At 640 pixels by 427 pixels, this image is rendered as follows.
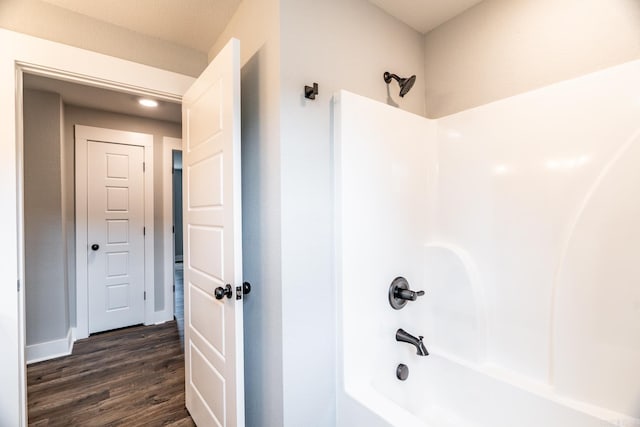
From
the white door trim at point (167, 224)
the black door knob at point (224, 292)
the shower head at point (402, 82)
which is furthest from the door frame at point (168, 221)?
the shower head at point (402, 82)

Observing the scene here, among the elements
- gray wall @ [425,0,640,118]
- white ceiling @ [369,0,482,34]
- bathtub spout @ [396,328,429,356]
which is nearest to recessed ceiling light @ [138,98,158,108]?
white ceiling @ [369,0,482,34]

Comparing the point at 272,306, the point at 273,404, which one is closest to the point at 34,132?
the point at 272,306

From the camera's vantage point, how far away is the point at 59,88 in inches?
102

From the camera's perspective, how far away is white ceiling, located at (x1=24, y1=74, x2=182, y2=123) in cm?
250

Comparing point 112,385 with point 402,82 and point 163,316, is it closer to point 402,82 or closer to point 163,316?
point 163,316

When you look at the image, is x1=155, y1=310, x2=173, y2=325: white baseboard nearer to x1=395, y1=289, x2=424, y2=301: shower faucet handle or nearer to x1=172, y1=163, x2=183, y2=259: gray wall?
x1=172, y1=163, x2=183, y2=259: gray wall

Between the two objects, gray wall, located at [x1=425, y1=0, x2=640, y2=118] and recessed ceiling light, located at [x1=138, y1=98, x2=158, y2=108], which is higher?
recessed ceiling light, located at [x1=138, y1=98, x2=158, y2=108]

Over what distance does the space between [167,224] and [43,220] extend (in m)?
1.14

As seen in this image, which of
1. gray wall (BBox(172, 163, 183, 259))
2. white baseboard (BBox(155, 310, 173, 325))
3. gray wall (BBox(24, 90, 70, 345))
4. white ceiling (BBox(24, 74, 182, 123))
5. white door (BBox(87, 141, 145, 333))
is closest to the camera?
white ceiling (BBox(24, 74, 182, 123))

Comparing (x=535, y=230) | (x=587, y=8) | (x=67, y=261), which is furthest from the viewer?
(x=67, y=261)

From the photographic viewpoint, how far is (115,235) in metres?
3.35

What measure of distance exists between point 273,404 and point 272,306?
17.5 inches

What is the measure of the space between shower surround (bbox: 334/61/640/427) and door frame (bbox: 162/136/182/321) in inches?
119

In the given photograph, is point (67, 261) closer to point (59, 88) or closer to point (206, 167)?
point (59, 88)
